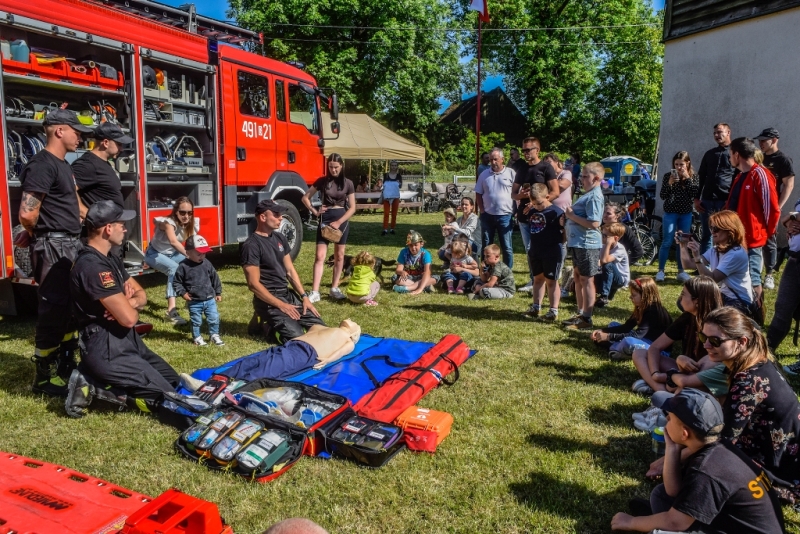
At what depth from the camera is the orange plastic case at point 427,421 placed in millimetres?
4023

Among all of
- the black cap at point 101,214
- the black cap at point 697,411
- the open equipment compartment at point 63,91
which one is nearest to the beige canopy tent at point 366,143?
the open equipment compartment at point 63,91

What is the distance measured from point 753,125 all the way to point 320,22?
24.8m

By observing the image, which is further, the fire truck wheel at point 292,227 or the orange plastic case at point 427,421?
the fire truck wheel at point 292,227

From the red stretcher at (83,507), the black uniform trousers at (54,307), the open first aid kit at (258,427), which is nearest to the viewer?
the red stretcher at (83,507)

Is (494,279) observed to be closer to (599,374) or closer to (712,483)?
(599,374)

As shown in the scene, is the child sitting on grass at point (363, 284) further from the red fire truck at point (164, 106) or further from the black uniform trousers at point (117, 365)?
the black uniform trousers at point (117, 365)

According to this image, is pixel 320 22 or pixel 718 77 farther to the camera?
pixel 320 22

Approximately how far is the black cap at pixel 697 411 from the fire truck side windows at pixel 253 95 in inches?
325

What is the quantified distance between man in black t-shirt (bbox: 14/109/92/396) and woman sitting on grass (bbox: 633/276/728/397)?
4.53m

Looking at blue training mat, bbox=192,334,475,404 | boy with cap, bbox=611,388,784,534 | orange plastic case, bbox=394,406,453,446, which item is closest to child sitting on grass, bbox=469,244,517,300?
blue training mat, bbox=192,334,475,404

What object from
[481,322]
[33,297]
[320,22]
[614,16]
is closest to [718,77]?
[481,322]

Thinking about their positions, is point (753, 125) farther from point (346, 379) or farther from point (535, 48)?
point (535, 48)

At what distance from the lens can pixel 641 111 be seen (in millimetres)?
39000

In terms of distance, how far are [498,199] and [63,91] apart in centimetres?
558
